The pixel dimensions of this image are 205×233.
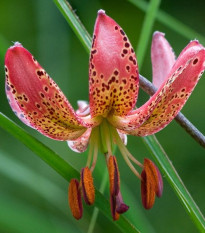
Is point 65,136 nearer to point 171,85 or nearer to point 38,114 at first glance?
point 38,114

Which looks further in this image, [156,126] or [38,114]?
[156,126]

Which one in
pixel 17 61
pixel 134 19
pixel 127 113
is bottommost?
pixel 134 19

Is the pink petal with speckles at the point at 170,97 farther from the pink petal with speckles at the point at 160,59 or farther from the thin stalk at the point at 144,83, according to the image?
the pink petal with speckles at the point at 160,59

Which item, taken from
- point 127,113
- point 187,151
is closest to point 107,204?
point 127,113

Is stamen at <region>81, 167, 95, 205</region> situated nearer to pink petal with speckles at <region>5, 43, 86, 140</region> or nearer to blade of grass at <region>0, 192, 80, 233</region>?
pink petal with speckles at <region>5, 43, 86, 140</region>

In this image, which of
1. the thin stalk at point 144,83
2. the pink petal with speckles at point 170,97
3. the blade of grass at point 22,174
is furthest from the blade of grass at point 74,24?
the blade of grass at point 22,174
